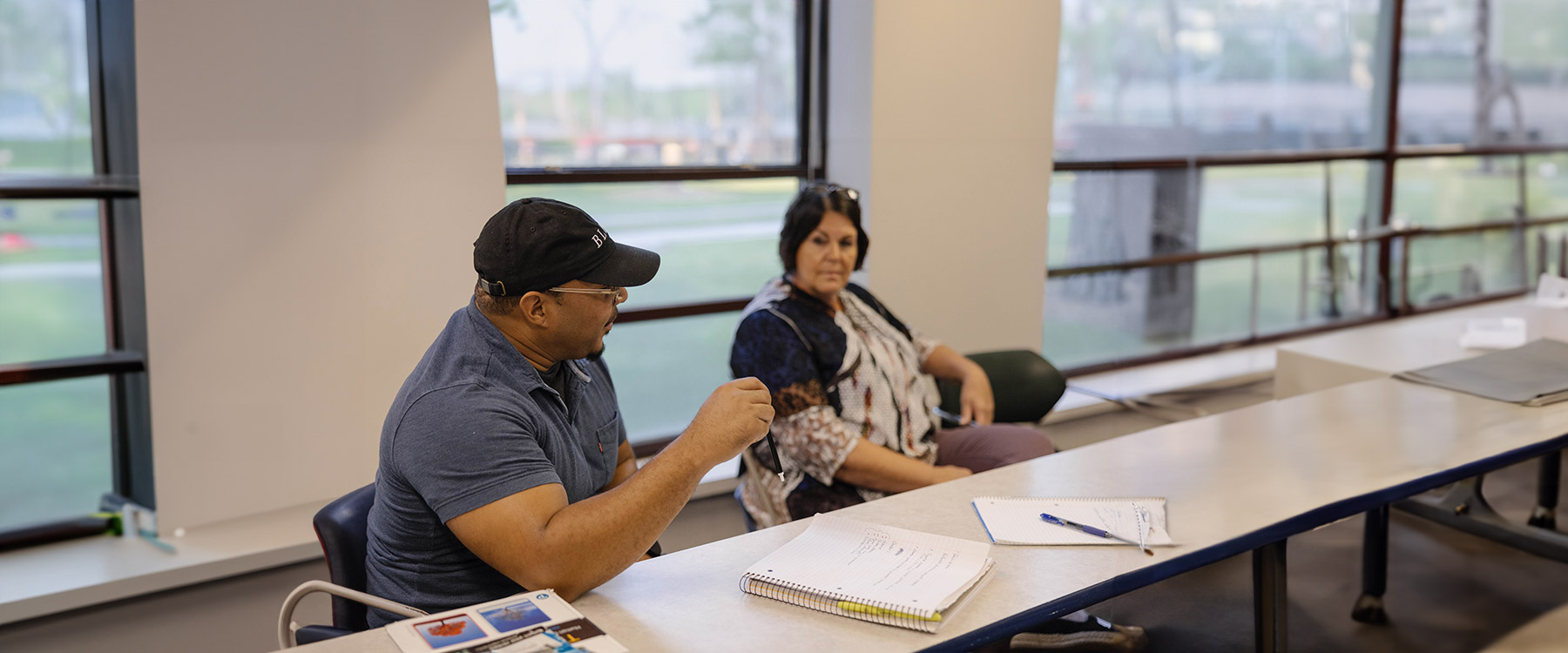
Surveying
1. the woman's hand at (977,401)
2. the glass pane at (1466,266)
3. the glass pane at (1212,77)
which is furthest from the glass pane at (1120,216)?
the glass pane at (1466,266)

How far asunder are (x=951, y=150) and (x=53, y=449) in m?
2.65

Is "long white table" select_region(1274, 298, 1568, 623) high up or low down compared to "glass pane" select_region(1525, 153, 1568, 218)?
down

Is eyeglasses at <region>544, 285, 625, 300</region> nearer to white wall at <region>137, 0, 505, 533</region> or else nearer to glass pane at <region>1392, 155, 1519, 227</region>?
white wall at <region>137, 0, 505, 533</region>

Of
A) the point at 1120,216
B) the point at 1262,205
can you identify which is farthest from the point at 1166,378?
the point at 1262,205

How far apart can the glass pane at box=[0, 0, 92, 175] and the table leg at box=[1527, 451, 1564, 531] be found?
4.47m

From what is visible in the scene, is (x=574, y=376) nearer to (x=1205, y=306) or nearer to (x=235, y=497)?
(x=235, y=497)

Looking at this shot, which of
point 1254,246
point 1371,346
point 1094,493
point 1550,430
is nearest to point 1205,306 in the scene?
point 1254,246

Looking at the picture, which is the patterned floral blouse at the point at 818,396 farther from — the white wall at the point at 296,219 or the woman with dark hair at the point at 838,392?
the white wall at the point at 296,219

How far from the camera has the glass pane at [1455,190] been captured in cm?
563

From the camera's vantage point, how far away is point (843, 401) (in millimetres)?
2562

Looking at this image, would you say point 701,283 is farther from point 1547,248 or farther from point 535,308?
point 1547,248

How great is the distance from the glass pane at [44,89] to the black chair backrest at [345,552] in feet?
4.41

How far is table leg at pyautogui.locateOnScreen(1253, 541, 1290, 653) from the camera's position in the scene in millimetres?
1954

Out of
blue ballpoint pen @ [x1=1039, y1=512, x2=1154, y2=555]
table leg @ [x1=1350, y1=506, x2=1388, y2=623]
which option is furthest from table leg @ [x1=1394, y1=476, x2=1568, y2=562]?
blue ballpoint pen @ [x1=1039, y1=512, x2=1154, y2=555]
